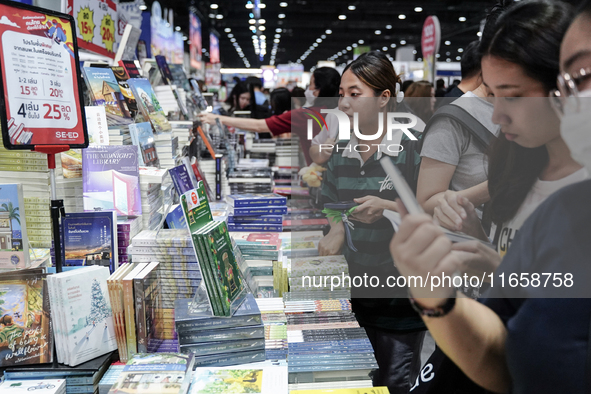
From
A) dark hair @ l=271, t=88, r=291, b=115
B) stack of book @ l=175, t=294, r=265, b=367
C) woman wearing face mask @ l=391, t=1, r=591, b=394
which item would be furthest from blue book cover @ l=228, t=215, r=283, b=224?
dark hair @ l=271, t=88, r=291, b=115

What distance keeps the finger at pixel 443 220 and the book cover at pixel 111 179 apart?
1.36 metres

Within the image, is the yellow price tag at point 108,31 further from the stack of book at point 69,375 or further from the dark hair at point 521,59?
the dark hair at point 521,59

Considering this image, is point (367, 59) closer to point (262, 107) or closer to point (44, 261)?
point (44, 261)

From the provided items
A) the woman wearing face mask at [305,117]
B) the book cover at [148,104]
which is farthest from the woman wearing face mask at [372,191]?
the book cover at [148,104]

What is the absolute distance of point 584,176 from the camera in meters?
1.17

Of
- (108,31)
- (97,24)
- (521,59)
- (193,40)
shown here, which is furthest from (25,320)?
(193,40)

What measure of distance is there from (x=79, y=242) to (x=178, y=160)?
135 cm

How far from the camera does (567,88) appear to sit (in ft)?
3.81

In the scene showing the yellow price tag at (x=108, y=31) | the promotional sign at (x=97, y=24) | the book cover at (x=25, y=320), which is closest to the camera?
the book cover at (x=25, y=320)

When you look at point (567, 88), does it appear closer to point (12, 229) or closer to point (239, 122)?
point (12, 229)

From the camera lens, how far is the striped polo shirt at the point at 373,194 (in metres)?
1.59

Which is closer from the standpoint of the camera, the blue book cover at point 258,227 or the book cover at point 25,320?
the book cover at point 25,320

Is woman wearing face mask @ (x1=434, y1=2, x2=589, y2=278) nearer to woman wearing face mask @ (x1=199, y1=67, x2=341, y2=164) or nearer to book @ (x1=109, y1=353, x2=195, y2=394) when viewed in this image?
woman wearing face mask @ (x1=199, y1=67, x2=341, y2=164)

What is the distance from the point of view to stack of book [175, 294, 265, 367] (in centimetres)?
168
